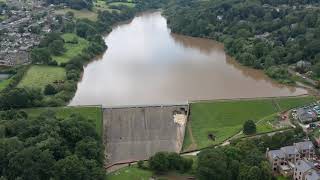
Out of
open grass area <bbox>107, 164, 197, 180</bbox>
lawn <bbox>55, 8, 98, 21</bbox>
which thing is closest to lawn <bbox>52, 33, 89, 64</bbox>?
lawn <bbox>55, 8, 98, 21</bbox>

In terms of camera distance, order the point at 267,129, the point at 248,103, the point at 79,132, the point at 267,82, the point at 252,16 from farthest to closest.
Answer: the point at 252,16 < the point at 267,82 < the point at 248,103 < the point at 267,129 < the point at 79,132

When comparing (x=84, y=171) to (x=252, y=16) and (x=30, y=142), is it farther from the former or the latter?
(x=252, y=16)

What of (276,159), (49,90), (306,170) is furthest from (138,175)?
(49,90)

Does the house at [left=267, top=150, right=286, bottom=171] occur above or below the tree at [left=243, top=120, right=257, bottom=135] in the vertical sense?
below

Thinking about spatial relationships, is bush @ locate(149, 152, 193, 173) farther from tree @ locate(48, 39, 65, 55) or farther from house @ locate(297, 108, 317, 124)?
tree @ locate(48, 39, 65, 55)

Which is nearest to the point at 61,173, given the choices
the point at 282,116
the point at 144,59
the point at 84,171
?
the point at 84,171

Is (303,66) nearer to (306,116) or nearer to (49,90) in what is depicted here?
(306,116)
